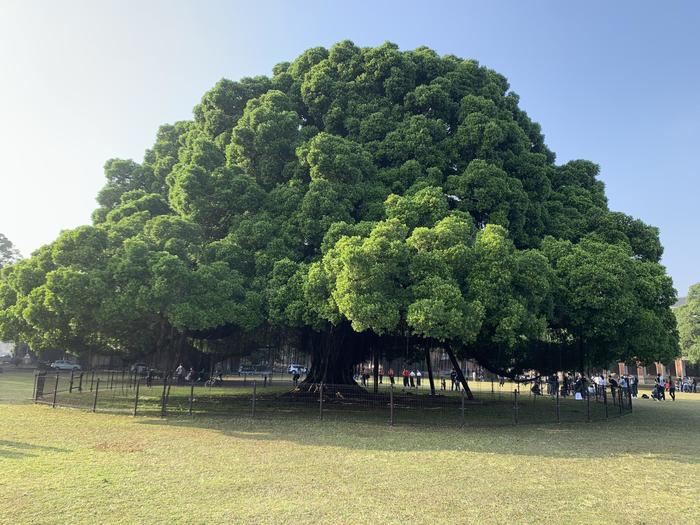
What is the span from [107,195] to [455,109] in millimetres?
18247

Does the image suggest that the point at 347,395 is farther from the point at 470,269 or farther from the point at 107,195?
the point at 107,195

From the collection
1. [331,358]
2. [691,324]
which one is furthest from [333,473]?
[691,324]

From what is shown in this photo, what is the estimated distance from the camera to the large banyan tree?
1507 centimetres

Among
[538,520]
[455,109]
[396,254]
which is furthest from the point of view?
[455,109]

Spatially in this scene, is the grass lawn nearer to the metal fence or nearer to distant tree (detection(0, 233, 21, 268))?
the metal fence

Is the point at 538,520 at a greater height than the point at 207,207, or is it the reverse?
the point at 207,207

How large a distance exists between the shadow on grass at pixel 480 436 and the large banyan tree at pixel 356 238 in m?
2.97

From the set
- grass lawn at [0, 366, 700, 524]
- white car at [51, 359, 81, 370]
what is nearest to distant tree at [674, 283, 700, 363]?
grass lawn at [0, 366, 700, 524]

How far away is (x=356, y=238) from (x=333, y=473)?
7.53 m

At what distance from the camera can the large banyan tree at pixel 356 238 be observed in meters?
15.1

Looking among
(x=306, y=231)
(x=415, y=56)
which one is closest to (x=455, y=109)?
(x=415, y=56)

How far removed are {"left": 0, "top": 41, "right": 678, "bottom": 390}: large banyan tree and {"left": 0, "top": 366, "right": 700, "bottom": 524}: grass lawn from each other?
3.47m

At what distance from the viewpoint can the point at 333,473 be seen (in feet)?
32.0

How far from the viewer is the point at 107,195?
24719 mm
